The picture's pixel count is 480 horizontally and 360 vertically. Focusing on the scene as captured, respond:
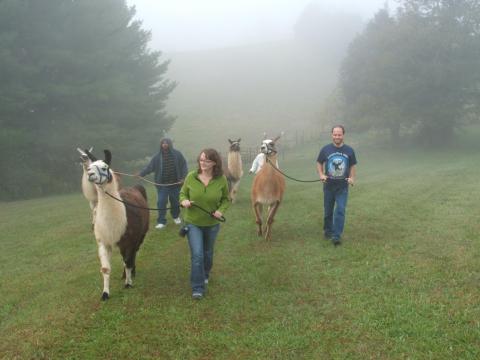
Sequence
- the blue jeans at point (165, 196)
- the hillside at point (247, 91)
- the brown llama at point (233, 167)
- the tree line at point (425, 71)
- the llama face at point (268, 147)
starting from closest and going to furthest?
the llama face at point (268, 147), the blue jeans at point (165, 196), the brown llama at point (233, 167), the tree line at point (425, 71), the hillside at point (247, 91)

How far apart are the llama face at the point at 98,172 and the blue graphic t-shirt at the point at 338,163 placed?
3837mm

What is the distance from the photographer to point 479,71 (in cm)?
3031

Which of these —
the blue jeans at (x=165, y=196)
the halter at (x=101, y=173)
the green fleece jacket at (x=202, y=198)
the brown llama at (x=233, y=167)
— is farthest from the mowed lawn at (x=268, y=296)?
the brown llama at (x=233, y=167)

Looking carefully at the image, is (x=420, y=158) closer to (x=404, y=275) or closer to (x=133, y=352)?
(x=404, y=275)

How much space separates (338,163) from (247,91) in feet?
196

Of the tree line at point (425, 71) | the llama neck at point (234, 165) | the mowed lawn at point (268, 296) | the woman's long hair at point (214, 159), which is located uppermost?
the tree line at point (425, 71)

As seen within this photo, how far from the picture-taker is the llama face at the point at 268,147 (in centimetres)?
834

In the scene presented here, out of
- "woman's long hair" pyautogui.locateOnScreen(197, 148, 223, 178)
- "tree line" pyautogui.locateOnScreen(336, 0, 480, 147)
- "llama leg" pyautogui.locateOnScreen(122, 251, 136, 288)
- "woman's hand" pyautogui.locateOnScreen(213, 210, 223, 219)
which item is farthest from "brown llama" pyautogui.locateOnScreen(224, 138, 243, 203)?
"tree line" pyautogui.locateOnScreen(336, 0, 480, 147)

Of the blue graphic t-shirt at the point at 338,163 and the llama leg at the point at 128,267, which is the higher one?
the blue graphic t-shirt at the point at 338,163

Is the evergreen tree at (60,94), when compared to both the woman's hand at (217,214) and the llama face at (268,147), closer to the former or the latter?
the llama face at (268,147)

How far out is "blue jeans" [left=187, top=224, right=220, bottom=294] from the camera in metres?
5.54

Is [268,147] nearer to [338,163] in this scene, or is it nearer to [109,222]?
[338,163]

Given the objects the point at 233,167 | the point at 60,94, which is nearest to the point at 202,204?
the point at 233,167

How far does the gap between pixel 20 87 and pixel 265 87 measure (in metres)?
52.8
